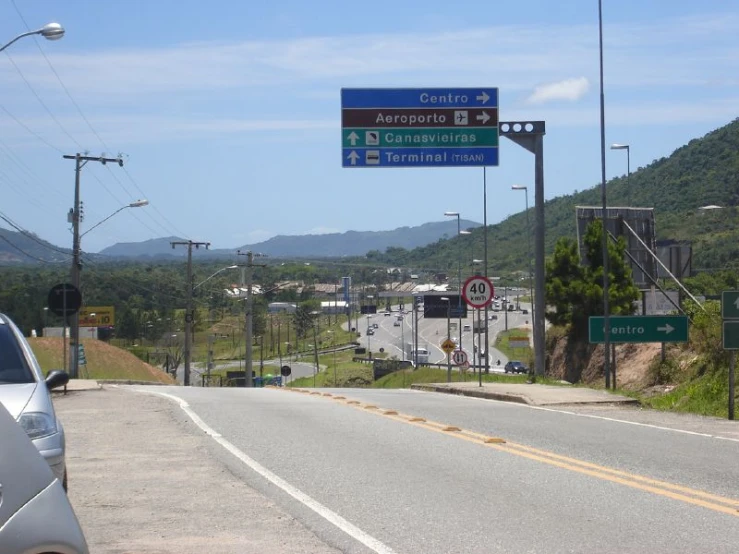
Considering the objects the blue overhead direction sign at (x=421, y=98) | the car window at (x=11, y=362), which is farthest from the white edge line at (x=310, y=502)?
the blue overhead direction sign at (x=421, y=98)

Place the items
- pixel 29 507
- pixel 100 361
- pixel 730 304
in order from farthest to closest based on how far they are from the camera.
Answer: pixel 100 361, pixel 730 304, pixel 29 507

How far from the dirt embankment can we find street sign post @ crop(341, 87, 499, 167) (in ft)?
27.7

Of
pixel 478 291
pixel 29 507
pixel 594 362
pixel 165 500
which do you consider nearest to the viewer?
pixel 29 507

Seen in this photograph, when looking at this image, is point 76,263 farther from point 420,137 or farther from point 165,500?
point 165,500

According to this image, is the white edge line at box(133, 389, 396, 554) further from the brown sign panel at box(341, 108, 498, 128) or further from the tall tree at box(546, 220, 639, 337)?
the tall tree at box(546, 220, 639, 337)

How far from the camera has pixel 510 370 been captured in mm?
68312

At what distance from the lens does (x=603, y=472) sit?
1192 centimetres

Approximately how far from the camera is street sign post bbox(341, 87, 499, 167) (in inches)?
1208

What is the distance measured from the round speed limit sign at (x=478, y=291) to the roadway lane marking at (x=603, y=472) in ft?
31.0

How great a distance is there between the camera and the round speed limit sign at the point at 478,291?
2666cm

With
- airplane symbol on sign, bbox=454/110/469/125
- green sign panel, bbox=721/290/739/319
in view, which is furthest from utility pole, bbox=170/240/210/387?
green sign panel, bbox=721/290/739/319

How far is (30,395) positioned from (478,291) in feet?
61.8

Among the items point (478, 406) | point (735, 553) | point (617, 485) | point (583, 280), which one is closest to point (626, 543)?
point (735, 553)

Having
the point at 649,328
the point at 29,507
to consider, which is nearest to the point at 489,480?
the point at 29,507
